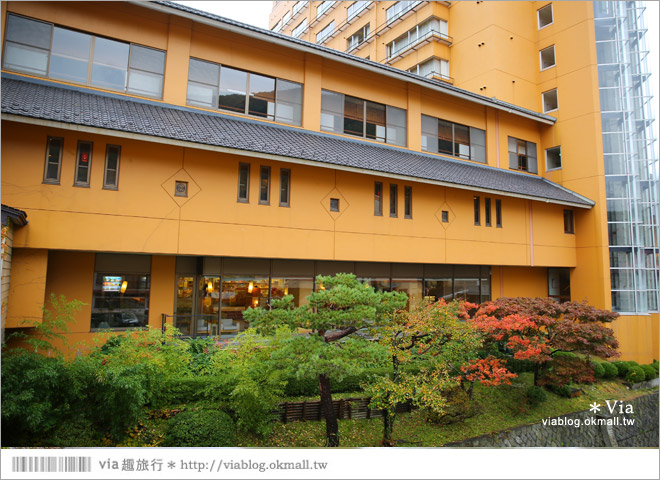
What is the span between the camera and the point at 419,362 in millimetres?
9391

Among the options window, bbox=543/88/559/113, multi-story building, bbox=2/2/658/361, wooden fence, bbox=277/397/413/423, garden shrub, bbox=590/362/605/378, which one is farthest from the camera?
window, bbox=543/88/559/113

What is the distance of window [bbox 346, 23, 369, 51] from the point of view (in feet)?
94.9

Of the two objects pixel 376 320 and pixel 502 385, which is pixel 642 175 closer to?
pixel 502 385

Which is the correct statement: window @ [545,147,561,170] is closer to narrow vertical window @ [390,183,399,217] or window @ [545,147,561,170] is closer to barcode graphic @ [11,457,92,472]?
narrow vertical window @ [390,183,399,217]

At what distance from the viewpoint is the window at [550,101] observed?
64.7 feet

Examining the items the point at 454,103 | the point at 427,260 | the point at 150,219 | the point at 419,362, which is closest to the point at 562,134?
the point at 454,103

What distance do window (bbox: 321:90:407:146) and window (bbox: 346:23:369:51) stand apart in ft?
52.2

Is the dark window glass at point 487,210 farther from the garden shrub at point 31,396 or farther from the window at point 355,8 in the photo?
the window at point 355,8

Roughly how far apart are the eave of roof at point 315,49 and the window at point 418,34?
7.50 m

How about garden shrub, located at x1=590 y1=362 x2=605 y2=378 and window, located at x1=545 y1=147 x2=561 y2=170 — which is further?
window, located at x1=545 y1=147 x2=561 y2=170

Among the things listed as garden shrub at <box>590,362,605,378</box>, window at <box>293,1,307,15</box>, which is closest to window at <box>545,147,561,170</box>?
garden shrub at <box>590,362,605,378</box>

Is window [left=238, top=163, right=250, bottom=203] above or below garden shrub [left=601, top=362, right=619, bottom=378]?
above

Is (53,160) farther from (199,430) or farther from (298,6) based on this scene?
(298,6)

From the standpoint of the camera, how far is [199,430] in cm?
696
